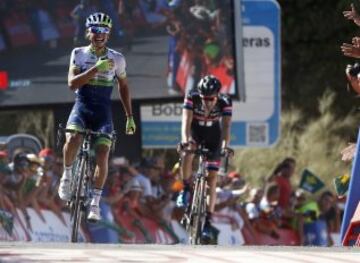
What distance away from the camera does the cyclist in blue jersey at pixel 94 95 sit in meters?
14.4

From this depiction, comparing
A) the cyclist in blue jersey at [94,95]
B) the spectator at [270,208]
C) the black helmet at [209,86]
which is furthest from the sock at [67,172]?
the spectator at [270,208]

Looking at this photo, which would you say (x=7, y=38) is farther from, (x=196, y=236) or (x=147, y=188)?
(x=196, y=236)

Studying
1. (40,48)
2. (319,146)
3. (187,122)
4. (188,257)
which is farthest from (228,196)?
(319,146)

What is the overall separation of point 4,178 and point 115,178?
1.69 m

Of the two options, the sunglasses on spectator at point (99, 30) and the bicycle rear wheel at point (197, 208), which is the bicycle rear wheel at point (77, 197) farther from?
the bicycle rear wheel at point (197, 208)

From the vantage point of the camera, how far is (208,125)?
671 inches

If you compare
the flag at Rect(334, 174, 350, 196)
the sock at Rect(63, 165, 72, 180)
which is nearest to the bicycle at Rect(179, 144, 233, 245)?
the sock at Rect(63, 165, 72, 180)

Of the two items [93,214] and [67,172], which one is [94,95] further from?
[93,214]

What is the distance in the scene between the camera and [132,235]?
2106 cm

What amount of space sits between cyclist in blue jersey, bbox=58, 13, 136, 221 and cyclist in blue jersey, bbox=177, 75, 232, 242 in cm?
198

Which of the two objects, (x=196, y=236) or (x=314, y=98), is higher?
(x=314, y=98)

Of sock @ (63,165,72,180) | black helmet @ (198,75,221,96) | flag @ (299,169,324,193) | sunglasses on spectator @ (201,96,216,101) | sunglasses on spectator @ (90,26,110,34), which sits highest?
sunglasses on spectator @ (90,26,110,34)

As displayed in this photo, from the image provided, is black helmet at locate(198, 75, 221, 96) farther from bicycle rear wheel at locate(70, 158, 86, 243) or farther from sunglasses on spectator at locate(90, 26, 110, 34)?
sunglasses on spectator at locate(90, 26, 110, 34)

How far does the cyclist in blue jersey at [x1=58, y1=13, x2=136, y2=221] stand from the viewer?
47.3ft
